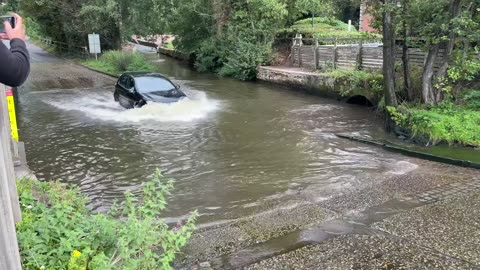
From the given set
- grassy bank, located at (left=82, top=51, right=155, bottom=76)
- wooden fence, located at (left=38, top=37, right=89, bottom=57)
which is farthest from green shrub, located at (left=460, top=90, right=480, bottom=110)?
wooden fence, located at (left=38, top=37, right=89, bottom=57)

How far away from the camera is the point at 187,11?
102 ft

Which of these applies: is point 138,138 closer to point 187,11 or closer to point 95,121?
point 95,121

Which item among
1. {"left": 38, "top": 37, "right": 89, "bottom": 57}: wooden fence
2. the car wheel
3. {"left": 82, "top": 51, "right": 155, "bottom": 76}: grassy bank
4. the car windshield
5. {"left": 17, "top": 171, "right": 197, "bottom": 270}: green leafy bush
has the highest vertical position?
{"left": 38, "top": 37, "right": 89, "bottom": 57}: wooden fence

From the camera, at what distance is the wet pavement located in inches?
209

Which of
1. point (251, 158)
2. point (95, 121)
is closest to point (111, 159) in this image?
point (251, 158)

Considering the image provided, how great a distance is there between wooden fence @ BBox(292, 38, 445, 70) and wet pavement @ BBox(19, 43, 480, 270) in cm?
248

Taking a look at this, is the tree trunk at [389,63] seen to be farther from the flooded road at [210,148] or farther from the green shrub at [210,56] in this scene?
the green shrub at [210,56]

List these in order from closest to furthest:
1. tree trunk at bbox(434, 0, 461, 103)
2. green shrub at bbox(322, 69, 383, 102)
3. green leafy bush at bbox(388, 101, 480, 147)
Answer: green leafy bush at bbox(388, 101, 480, 147), tree trunk at bbox(434, 0, 461, 103), green shrub at bbox(322, 69, 383, 102)

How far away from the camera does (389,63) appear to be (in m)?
13.0

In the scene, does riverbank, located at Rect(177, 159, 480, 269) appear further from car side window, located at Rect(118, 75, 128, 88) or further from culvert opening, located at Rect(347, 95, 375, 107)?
car side window, located at Rect(118, 75, 128, 88)

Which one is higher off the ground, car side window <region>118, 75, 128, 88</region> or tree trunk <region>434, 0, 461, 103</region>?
→ tree trunk <region>434, 0, 461, 103</region>

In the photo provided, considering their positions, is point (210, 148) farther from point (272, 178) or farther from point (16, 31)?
point (16, 31)

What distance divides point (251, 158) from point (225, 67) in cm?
1913

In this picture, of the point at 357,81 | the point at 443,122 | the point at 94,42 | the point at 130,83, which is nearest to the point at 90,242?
the point at 443,122
